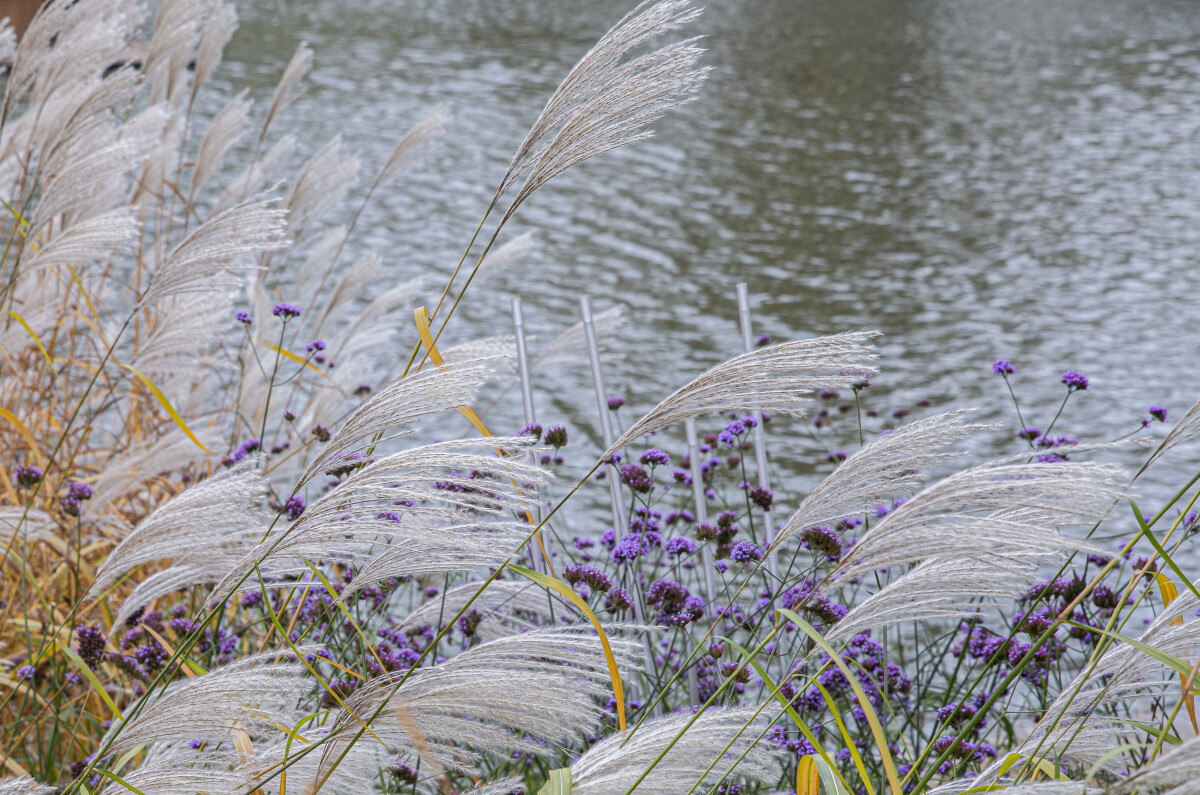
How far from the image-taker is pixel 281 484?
3330 mm

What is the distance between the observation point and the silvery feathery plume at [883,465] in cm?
115

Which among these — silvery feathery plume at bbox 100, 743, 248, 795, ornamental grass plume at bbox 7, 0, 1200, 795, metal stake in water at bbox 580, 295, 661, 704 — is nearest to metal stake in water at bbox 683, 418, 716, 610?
ornamental grass plume at bbox 7, 0, 1200, 795

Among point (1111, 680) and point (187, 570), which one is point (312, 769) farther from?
point (1111, 680)

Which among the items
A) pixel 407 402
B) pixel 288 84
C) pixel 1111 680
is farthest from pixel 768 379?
pixel 288 84

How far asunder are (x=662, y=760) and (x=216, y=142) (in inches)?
107

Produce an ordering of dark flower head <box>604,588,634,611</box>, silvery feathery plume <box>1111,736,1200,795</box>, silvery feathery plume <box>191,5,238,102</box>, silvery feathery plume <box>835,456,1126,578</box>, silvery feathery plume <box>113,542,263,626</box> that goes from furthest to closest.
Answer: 1. silvery feathery plume <box>191,5,238,102</box>
2. dark flower head <box>604,588,634,611</box>
3. silvery feathery plume <box>113,542,263,626</box>
4. silvery feathery plume <box>835,456,1126,578</box>
5. silvery feathery plume <box>1111,736,1200,795</box>

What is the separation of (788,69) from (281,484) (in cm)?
987

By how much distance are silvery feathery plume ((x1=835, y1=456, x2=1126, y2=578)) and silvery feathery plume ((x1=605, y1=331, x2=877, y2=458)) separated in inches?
6.1

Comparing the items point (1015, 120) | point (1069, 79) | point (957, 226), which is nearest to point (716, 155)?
point (957, 226)

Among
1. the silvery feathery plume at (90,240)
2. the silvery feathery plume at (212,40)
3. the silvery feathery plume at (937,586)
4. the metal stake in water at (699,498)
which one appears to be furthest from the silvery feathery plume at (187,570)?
the silvery feathery plume at (212,40)

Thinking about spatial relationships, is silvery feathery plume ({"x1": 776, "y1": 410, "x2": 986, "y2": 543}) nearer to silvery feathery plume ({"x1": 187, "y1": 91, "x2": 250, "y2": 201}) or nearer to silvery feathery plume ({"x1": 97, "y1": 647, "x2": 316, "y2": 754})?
silvery feathery plume ({"x1": 97, "y1": 647, "x2": 316, "y2": 754})

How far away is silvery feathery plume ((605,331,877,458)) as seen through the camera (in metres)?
1.14

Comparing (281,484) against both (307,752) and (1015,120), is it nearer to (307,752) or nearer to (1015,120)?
(307,752)

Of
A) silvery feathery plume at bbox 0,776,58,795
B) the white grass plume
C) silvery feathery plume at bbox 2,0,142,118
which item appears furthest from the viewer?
the white grass plume
